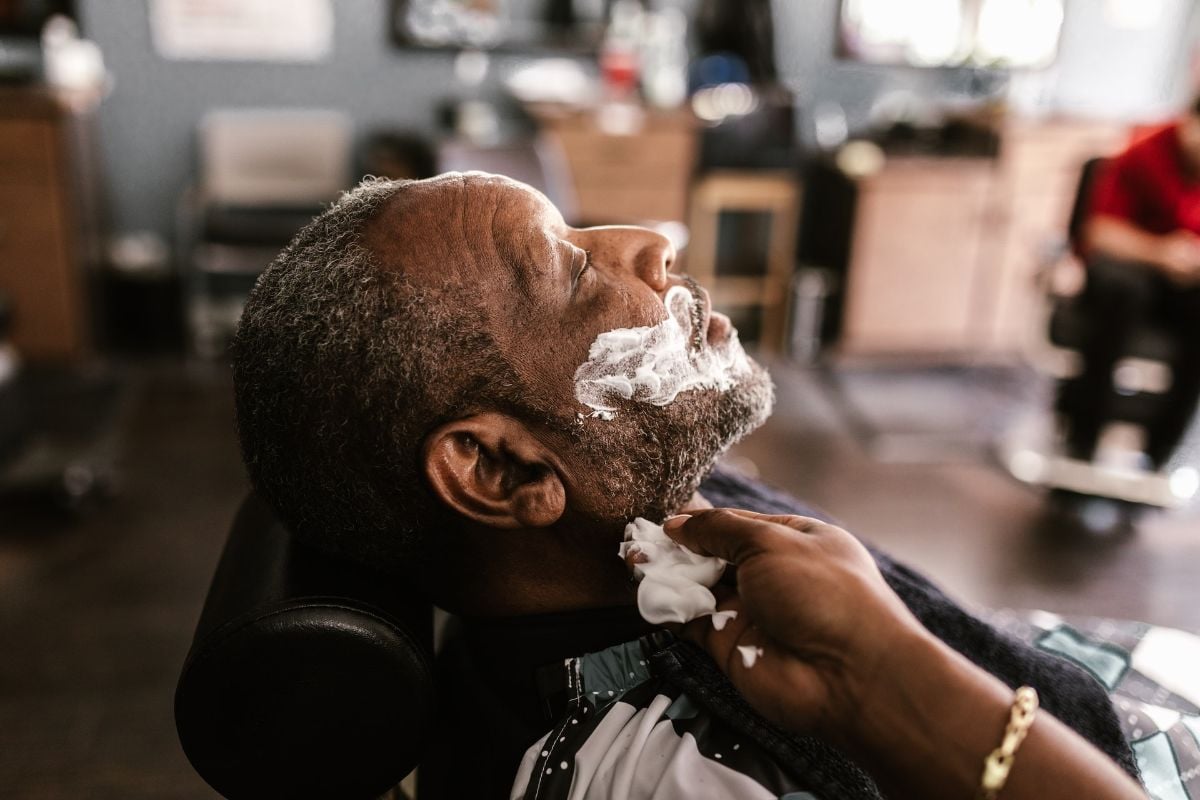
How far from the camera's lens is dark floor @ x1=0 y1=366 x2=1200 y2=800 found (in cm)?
195

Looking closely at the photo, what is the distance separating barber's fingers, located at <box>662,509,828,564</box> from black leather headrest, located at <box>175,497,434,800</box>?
26 centimetres

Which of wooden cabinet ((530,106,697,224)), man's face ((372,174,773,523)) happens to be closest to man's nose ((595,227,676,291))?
man's face ((372,174,773,523))

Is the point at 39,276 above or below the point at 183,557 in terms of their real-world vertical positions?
above

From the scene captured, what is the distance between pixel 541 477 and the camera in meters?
0.92

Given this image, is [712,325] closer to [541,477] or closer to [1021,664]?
[541,477]

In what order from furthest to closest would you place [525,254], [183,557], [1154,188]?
1. [1154,188]
2. [183,557]
3. [525,254]

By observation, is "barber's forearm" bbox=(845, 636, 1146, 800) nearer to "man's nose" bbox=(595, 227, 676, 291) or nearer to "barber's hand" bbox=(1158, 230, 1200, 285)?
"man's nose" bbox=(595, 227, 676, 291)

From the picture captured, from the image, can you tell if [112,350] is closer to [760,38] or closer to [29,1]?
[29,1]

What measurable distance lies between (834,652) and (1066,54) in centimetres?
534

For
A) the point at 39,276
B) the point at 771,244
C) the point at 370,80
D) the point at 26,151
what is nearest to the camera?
the point at 26,151

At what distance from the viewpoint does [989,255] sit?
175 inches

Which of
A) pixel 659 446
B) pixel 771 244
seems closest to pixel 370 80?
pixel 771 244

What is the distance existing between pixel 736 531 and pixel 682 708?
20cm

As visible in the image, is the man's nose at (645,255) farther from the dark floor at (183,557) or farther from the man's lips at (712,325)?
the dark floor at (183,557)
